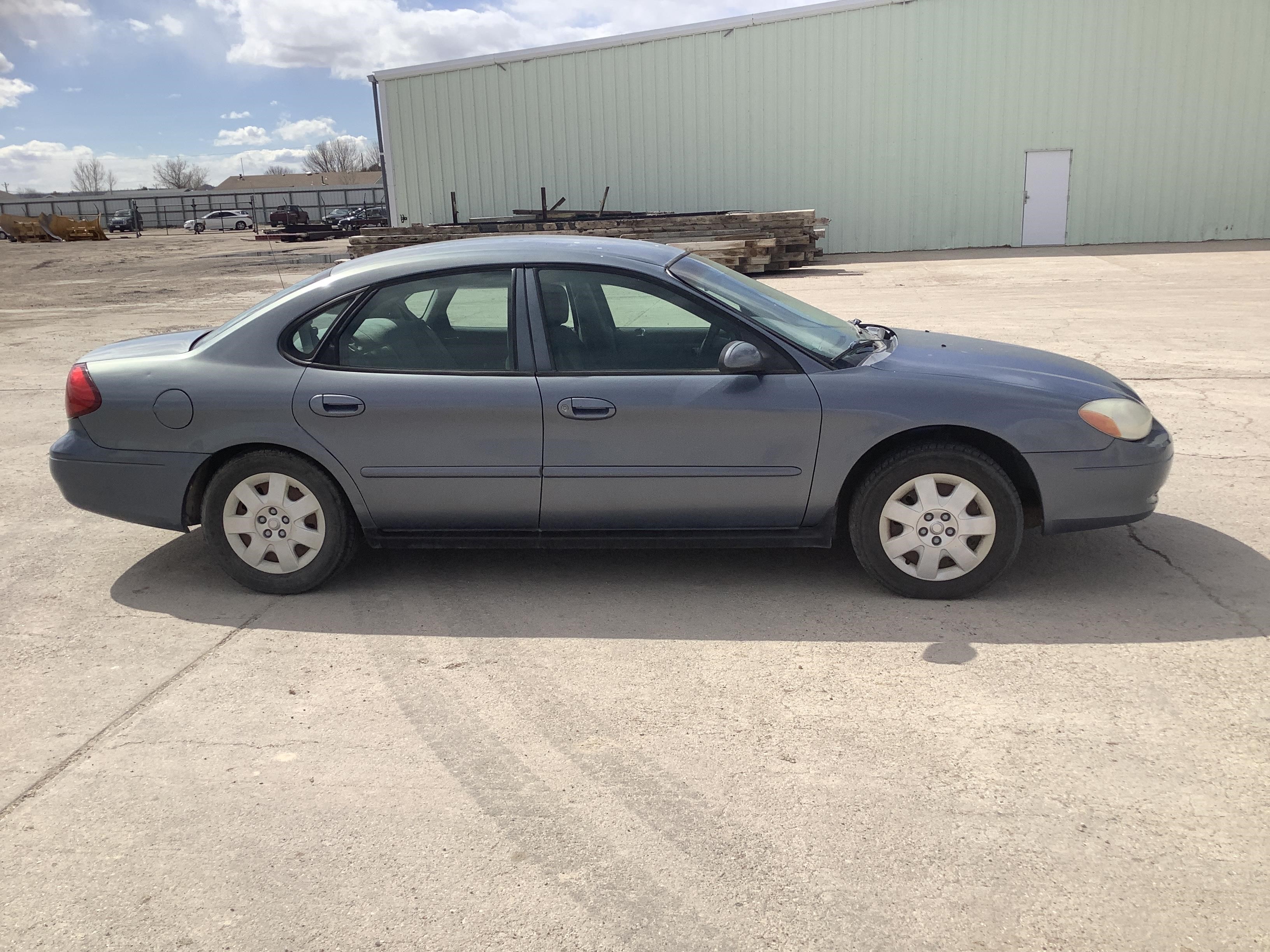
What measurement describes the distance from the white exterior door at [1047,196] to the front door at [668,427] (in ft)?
82.0

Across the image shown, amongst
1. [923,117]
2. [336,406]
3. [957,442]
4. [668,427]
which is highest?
[923,117]

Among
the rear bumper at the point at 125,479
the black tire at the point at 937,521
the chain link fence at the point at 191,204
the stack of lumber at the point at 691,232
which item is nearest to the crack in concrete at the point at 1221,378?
the black tire at the point at 937,521

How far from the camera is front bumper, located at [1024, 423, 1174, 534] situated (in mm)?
4266

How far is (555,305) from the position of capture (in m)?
4.53

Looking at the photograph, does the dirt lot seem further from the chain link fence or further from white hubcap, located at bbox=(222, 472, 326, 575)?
the chain link fence

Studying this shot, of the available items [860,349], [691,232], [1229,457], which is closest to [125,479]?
[860,349]

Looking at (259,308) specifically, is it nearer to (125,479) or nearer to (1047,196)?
(125,479)

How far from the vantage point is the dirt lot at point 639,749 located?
2545mm

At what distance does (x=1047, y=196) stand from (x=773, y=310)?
24.7 m

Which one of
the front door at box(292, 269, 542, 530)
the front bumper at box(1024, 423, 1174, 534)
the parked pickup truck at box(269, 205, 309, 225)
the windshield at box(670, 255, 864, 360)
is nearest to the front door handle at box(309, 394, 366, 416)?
the front door at box(292, 269, 542, 530)

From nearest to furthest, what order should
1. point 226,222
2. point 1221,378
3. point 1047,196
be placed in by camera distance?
point 1221,378, point 1047,196, point 226,222

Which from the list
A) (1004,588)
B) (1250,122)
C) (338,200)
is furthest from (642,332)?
(338,200)

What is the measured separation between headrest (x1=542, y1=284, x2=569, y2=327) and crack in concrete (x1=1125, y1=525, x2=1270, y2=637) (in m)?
2.85

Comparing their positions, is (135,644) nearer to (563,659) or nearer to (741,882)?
(563,659)
